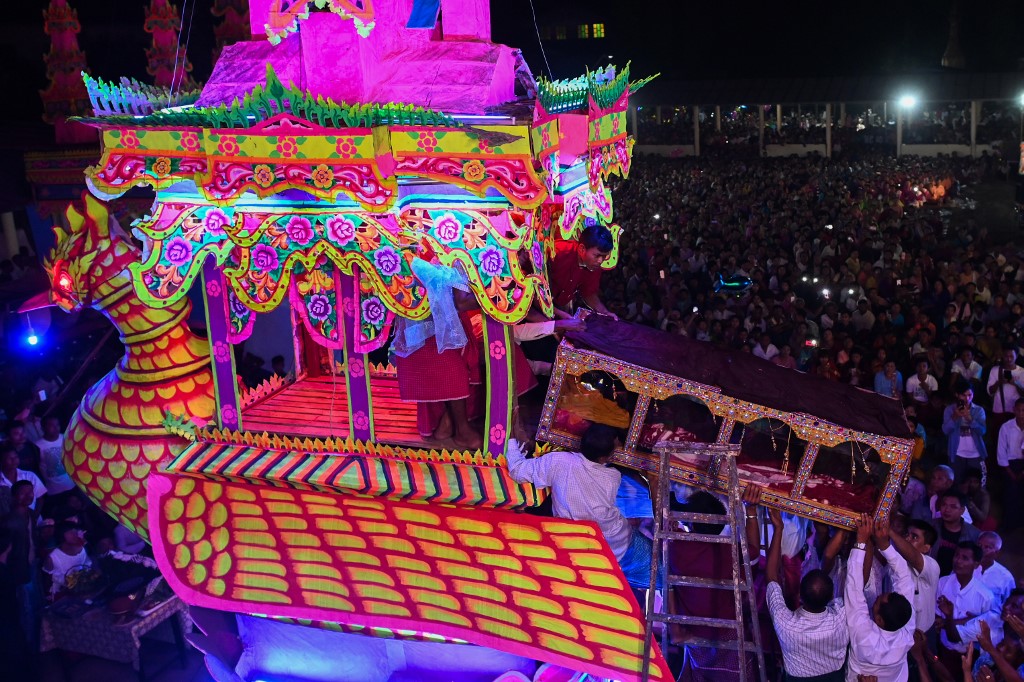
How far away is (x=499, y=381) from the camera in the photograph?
556 centimetres

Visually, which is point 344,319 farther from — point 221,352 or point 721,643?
point 721,643

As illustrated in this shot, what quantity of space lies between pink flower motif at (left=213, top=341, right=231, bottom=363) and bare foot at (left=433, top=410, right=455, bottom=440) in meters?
1.40

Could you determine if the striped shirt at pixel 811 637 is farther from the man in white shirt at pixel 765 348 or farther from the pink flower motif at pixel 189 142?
the man in white shirt at pixel 765 348

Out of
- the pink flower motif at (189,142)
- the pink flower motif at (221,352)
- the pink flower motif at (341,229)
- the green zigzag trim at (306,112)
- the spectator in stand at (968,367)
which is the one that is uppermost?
the green zigzag trim at (306,112)

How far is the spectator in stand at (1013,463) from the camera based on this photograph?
314 inches

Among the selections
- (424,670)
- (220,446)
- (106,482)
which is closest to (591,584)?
(424,670)

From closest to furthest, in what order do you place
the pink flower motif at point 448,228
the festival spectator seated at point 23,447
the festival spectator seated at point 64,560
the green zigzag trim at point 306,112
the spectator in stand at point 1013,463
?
1. the green zigzag trim at point 306,112
2. the pink flower motif at point 448,228
3. the festival spectator seated at point 64,560
4. the spectator in stand at point 1013,463
5. the festival spectator seated at point 23,447

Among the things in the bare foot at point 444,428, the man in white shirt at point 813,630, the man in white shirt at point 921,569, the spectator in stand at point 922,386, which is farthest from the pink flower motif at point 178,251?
the spectator in stand at point 922,386

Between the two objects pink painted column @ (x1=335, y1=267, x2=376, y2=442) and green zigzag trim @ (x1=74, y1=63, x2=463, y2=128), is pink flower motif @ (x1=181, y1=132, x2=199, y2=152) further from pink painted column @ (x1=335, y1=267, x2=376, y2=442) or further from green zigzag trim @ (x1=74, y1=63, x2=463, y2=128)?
pink painted column @ (x1=335, y1=267, x2=376, y2=442)

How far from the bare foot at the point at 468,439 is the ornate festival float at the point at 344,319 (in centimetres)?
9

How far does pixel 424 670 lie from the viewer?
6047mm

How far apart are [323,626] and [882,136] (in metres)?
33.0

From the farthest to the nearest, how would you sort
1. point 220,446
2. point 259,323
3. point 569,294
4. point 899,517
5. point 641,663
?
point 259,323, point 569,294, point 220,446, point 899,517, point 641,663

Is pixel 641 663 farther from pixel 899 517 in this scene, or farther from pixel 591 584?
pixel 899 517
